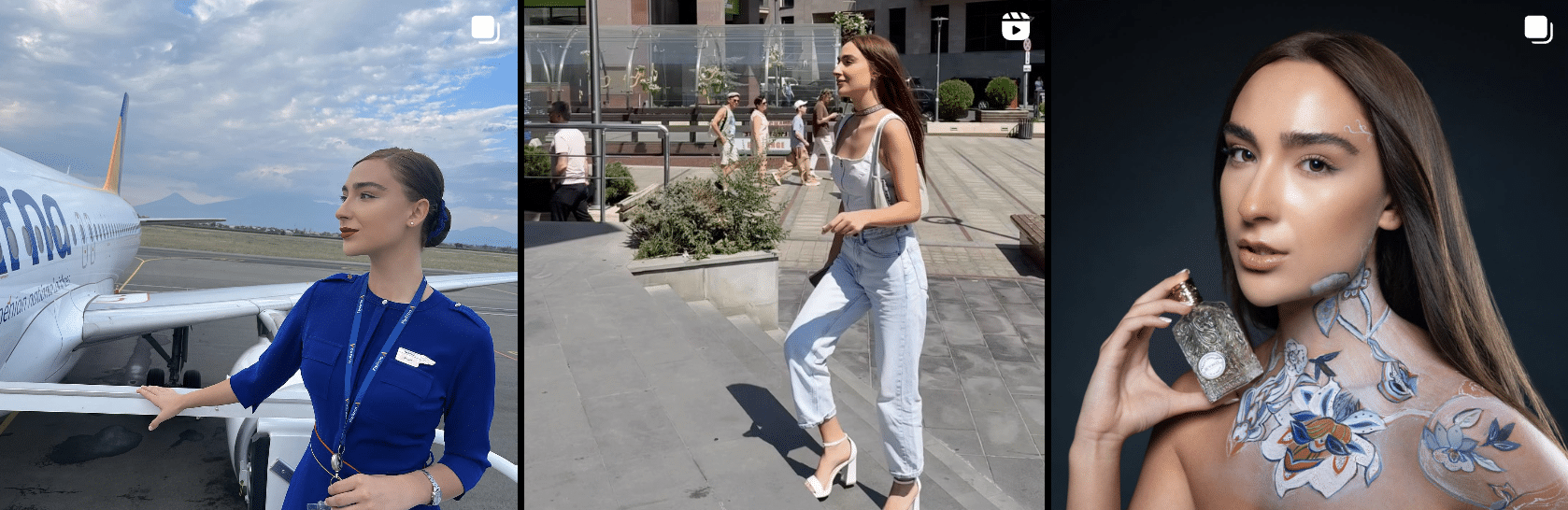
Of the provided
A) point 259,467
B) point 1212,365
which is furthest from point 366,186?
point 1212,365

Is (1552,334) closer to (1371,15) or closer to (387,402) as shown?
(1371,15)

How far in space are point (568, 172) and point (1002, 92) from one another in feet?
85.5

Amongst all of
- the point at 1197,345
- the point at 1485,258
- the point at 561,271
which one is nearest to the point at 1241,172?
the point at 1197,345

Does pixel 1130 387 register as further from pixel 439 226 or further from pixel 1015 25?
pixel 439 226

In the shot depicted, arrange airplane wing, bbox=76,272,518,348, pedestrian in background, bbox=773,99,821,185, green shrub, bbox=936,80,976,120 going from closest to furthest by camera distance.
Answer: airplane wing, bbox=76,272,518,348
pedestrian in background, bbox=773,99,821,185
green shrub, bbox=936,80,976,120

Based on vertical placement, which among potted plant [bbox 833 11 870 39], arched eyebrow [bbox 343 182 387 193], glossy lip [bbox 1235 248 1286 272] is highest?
potted plant [bbox 833 11 870 39]

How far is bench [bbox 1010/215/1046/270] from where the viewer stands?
6.98 meters

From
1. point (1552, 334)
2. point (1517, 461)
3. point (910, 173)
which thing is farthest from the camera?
point (910, 173)

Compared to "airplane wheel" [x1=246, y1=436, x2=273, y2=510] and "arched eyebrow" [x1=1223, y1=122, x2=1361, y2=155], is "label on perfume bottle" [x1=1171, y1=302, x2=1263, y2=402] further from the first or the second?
"airplane wheel" [x1=246, y1=436, x2=273, y2=510]

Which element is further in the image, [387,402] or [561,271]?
[561,271]

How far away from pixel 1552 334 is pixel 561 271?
5909 mm

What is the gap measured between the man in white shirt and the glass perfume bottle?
6.05 metres

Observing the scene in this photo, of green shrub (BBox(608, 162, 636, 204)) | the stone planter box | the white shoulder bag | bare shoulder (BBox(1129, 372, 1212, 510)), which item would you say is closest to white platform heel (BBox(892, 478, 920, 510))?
the white shoulder bag

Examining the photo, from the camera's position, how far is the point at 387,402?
1.87 metres
